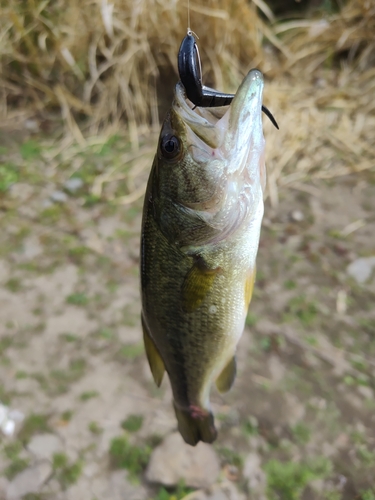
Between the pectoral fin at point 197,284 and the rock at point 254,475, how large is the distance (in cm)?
113

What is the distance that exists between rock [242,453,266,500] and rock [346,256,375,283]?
4.08ft

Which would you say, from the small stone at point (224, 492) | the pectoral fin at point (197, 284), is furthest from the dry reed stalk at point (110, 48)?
the small stone at point (224, 492)

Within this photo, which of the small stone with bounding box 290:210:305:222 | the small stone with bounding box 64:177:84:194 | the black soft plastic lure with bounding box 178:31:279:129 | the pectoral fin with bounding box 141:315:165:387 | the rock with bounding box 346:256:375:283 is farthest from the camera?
the small stone with bounding box 64:177:84:194

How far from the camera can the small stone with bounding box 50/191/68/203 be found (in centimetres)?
291

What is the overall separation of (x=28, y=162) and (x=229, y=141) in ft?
9.61

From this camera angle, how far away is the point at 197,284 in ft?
2.66

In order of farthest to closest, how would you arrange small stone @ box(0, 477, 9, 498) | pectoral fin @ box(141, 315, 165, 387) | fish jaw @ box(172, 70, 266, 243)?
small stone @ box(0, 477, 9, 498) < pectoral fin @ box(141, 315, 165, 387) < fish jaw @ box(172, 70, 266, 243)

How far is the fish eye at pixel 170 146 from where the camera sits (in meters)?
0.75

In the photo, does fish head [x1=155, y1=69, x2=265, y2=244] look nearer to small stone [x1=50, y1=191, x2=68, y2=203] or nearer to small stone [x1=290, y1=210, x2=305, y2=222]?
small stone [x1=290, y1=210, x2=305, y2=222]

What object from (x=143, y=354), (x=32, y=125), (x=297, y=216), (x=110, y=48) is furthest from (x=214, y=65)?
(x=143, y=354)

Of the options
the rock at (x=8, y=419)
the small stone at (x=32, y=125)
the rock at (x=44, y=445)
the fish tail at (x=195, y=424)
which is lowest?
the rock at (x=44, y=445)

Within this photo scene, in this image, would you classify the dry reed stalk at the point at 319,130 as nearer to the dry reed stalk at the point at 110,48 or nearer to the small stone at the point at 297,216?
the small stone at the point at 297,216

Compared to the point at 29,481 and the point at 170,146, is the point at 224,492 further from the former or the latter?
the point at 170,146

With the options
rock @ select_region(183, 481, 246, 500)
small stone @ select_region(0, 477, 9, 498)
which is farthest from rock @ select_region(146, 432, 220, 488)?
small stone @ select_region(0, 477, 9, 498)
